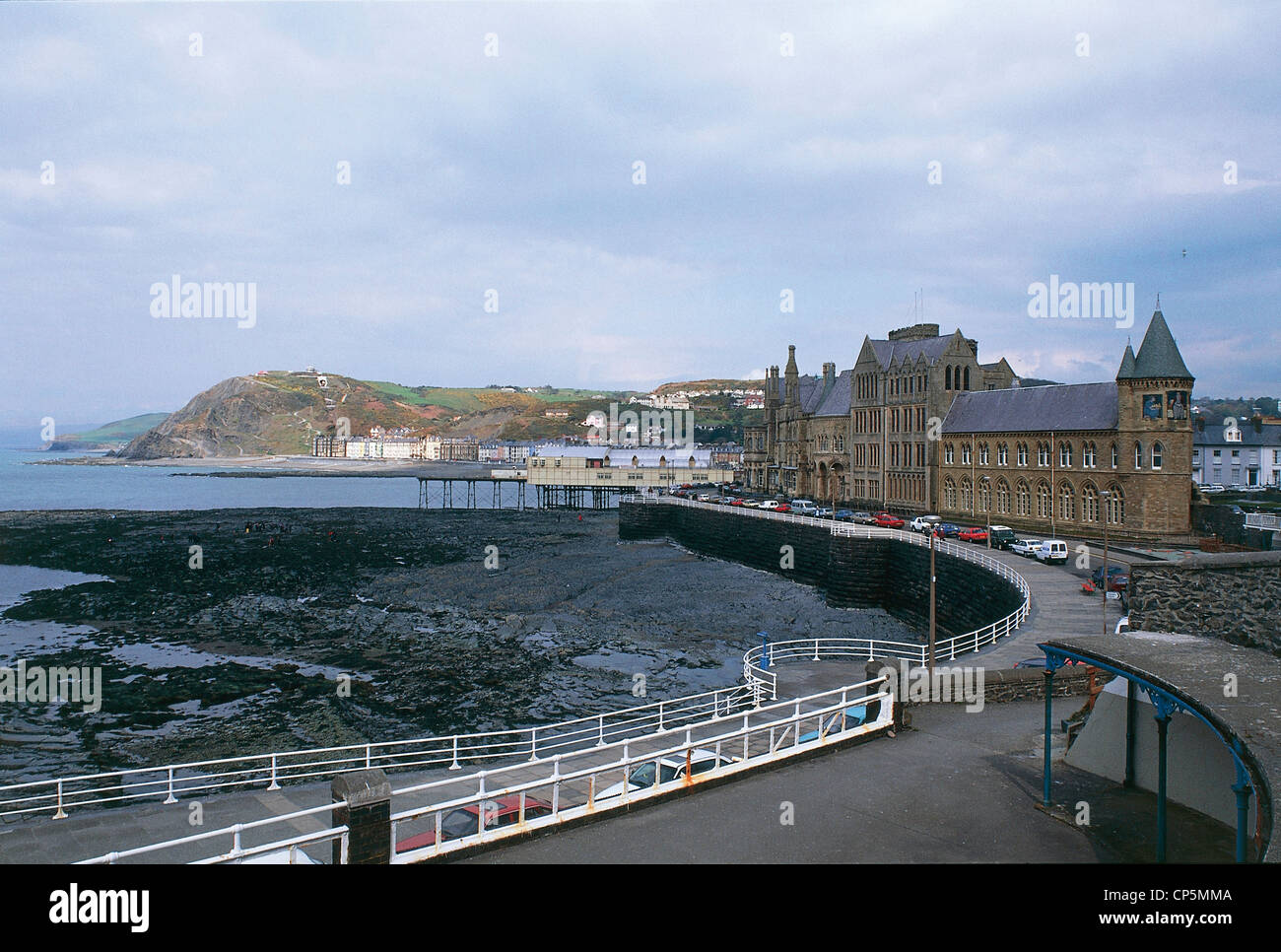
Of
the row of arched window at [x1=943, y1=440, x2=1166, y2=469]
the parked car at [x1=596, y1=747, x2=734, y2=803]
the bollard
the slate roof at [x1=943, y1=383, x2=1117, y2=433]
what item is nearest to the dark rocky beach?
the parked car at [x1=596, y1=747, x2=734, y2=803]

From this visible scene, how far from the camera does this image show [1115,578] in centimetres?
3756

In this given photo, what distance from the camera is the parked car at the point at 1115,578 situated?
3653 cm

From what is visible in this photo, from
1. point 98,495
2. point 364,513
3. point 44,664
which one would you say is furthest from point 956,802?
point 98,495

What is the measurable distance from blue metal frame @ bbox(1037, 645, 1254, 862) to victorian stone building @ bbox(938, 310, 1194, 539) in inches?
1749

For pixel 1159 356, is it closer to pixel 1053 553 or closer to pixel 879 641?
pixel 1053 553

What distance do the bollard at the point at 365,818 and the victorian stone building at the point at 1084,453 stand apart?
53.0 meters

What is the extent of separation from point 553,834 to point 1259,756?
897cm

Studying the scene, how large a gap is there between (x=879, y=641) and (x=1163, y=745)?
1789cm

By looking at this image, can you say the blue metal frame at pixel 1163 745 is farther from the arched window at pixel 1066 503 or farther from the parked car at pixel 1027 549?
the arched window at pixel 1066 503

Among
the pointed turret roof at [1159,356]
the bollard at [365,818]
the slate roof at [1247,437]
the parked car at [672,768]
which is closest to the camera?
the bollard at [365,818]

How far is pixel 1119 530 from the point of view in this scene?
55.3m

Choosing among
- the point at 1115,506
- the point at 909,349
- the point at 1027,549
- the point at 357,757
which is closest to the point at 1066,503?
the point at 1115,506

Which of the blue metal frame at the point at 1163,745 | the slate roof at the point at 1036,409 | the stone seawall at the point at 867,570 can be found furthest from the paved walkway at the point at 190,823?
the slate roof at the point at 1036,409
